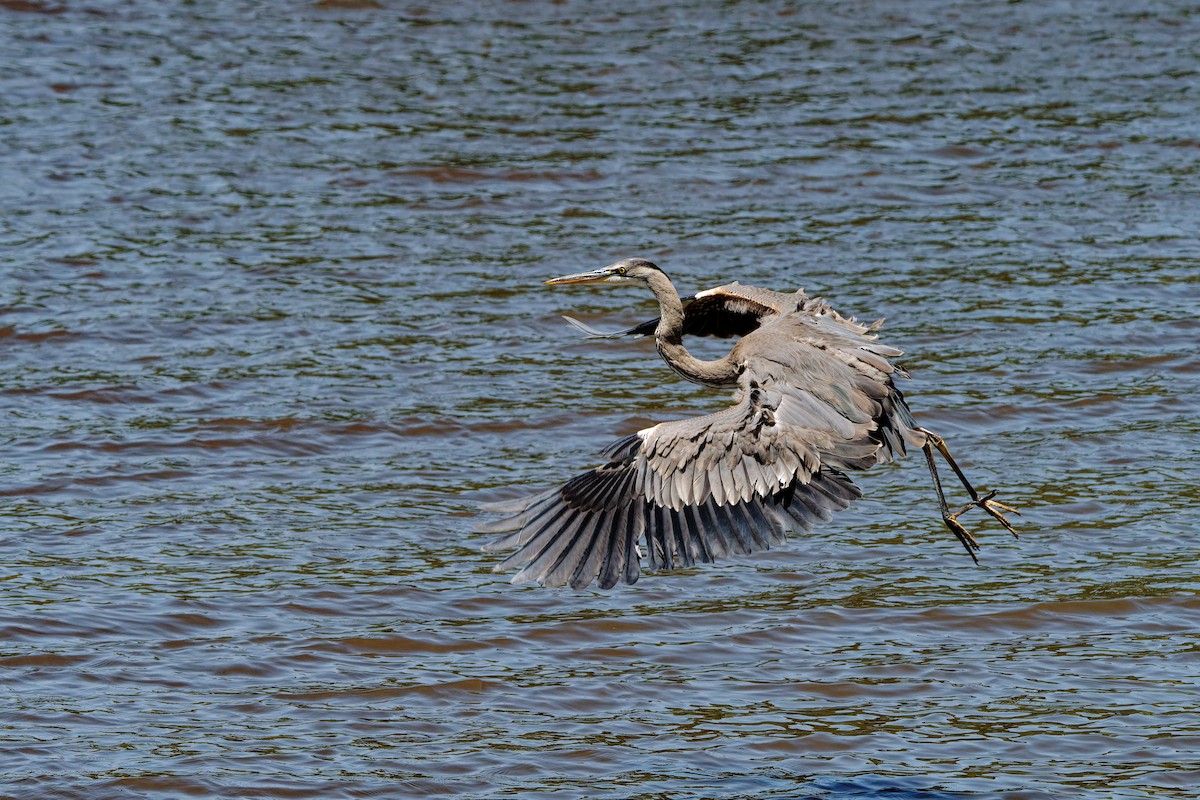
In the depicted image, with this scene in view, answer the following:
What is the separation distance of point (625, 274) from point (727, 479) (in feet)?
5.77

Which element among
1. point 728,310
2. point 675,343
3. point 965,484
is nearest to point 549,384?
point 728,310

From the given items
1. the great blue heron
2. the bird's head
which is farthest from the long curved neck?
the great blue heron

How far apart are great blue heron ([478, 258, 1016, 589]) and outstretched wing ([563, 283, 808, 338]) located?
0.57m

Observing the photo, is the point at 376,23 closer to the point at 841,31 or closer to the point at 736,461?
the point at 841,31

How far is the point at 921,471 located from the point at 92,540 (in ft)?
15.6

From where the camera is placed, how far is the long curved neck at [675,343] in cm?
776

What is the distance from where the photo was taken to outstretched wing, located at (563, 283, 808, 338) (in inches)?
308

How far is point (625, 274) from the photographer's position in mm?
7961

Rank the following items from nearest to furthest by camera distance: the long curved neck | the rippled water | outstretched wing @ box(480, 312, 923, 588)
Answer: outstretched wing @ box(480, 312, 923, 588) < the rippled water < the long curved neck

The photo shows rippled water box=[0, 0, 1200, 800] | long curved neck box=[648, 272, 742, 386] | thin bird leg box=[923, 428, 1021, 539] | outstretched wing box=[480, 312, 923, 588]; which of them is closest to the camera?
outstretched wing box=[480, 312, 923, 588]

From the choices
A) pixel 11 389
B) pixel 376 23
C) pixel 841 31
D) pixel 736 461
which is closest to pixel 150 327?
pixel 11 389

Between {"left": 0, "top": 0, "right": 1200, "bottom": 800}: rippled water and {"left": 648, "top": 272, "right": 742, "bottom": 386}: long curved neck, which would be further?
{"left": 648, "top": 272, "right": 742, "bottom": 386}: long curved neck

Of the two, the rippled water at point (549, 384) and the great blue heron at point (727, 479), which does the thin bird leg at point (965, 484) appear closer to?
the great blue heron at point (727, 479)

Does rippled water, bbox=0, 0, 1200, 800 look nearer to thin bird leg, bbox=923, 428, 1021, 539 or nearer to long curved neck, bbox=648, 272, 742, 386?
thin bird leg, bbox=923, 428, 1021, 539
